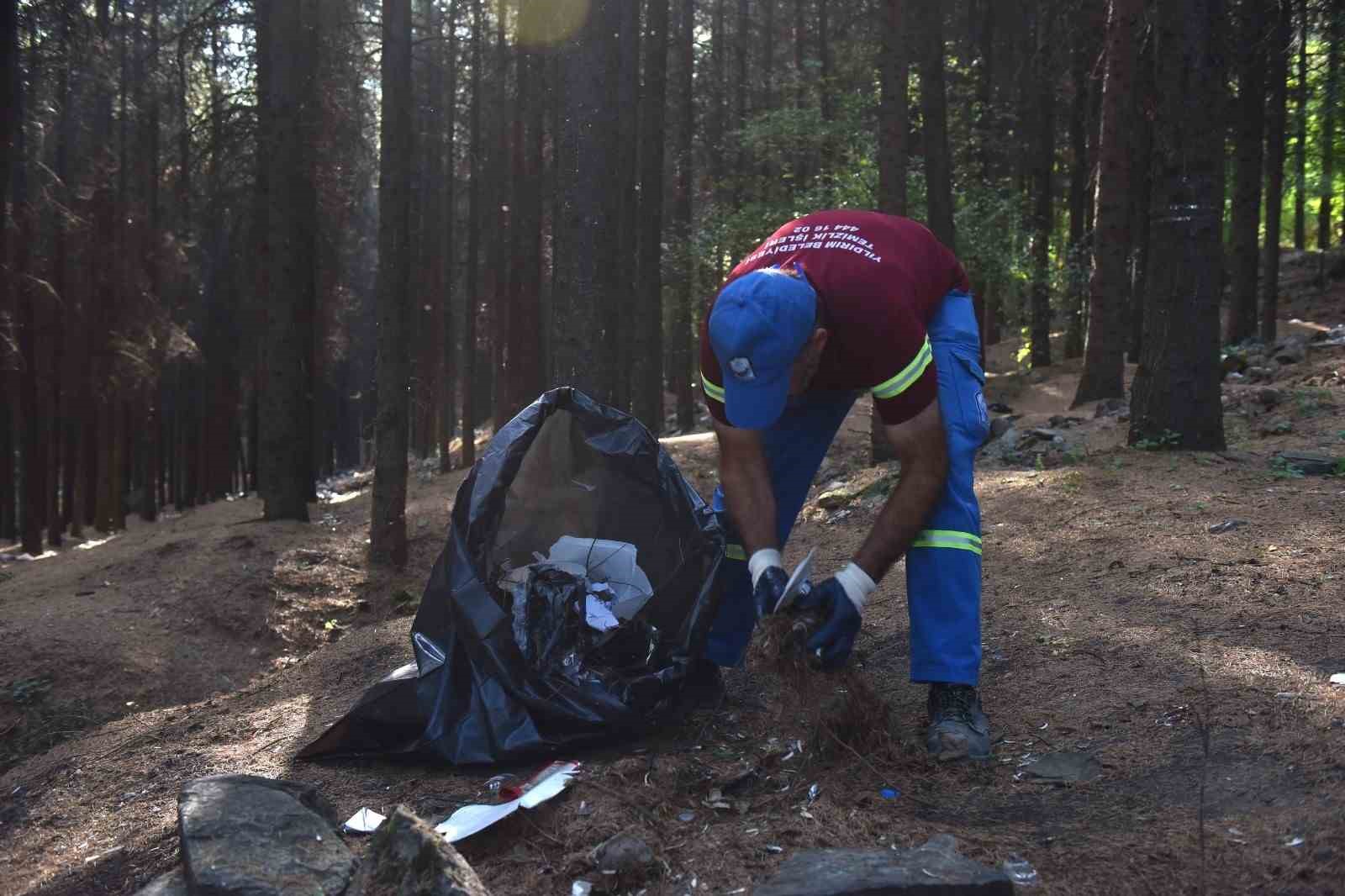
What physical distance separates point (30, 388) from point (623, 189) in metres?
9.27

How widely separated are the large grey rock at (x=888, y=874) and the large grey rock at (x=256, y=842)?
106 centimetres

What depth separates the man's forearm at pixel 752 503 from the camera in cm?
355

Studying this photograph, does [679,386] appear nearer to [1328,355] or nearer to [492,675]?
[1328,355]

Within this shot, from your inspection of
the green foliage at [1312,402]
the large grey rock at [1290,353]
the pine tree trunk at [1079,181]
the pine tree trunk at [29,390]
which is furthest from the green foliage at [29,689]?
the pine tree trunk at [1079,181]

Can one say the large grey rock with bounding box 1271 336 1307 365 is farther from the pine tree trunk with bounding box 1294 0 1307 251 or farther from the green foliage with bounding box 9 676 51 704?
the green foliage with bounding box 9 676 51 704

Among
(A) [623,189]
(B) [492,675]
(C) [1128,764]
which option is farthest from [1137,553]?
(A) [623,189]

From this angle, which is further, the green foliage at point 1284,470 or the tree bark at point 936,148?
the tree bark at point 936,148

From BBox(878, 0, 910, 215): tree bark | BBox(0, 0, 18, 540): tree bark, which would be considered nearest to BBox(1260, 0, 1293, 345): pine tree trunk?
BBox(878, 0, 910, 215): tree bark

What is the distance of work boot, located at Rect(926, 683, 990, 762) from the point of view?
331 cm

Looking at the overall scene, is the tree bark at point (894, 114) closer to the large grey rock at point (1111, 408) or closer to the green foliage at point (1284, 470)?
the large grey rock at point (1111, 408)

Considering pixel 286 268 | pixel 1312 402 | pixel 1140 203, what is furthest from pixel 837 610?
pixel 1140 203

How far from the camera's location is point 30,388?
1608 cm

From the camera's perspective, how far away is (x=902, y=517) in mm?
3324

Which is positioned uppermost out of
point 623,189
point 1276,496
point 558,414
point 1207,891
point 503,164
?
point 503,164
